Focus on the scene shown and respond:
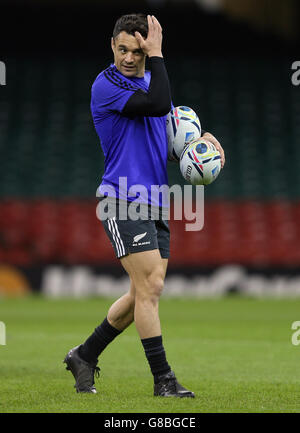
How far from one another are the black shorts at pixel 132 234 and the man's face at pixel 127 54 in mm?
836

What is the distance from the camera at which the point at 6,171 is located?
21234 millimetres

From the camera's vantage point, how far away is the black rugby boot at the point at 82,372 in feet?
18.2

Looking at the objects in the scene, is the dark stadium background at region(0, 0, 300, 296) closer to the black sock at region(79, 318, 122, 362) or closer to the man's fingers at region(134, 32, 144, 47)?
the black sock at region(79, 318, 122, 362)

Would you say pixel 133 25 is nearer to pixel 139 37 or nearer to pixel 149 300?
pixel 139 37

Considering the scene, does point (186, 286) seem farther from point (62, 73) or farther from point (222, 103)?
point (62, 73)

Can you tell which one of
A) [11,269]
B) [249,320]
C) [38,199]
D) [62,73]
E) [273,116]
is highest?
[62,73]

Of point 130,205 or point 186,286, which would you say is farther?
point 186,286

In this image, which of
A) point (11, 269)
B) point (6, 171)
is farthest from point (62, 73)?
point (11, 269)

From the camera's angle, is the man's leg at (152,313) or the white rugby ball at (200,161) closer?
the man's leg at (152,313)

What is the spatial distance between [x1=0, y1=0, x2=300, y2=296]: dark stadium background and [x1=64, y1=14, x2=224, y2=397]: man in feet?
34.5

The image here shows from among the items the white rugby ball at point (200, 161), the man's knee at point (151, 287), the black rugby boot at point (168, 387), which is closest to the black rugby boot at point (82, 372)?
the black rugby boot at point (168, 387)

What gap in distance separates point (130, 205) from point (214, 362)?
238cm

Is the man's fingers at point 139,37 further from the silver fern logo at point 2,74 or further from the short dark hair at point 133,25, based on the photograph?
the silver fern logo at point 2,74

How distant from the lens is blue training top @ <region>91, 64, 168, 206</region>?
534cm
